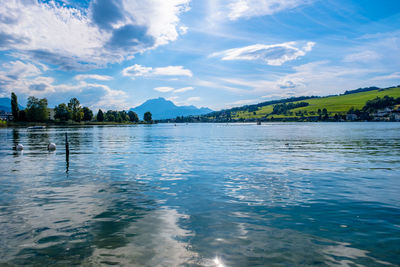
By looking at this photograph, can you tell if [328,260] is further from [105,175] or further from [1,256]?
[105,175]

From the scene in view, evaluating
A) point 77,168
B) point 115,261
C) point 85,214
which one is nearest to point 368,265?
point 115,261

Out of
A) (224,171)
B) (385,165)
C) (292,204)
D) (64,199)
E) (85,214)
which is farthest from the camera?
(385,165)

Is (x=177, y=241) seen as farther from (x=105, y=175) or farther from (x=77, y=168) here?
(x=77, y=168)

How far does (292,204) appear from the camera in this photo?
1761 cm

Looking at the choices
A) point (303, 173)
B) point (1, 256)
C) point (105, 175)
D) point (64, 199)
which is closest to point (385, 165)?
point (303, 173)

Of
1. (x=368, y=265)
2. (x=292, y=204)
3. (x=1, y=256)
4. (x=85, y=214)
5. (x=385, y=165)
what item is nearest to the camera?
(x=368, y=265)

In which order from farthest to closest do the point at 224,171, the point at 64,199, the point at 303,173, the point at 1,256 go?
the point at 224,171 < the point at 303,173 < the point at 64,199 < the point at 1,256

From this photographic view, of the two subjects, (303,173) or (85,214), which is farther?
(303,173)

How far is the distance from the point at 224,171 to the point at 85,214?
17.2m

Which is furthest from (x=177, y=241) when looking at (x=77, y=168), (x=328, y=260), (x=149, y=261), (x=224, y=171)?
(x=77, y=168)

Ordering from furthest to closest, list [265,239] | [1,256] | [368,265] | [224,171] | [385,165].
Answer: [385,165] < [224,171] < [265,239] < [1,256] < [368,265]

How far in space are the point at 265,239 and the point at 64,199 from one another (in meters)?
15.0

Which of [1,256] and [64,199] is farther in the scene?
[64,199]

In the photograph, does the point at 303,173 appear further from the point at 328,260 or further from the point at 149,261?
the point at 149,261
